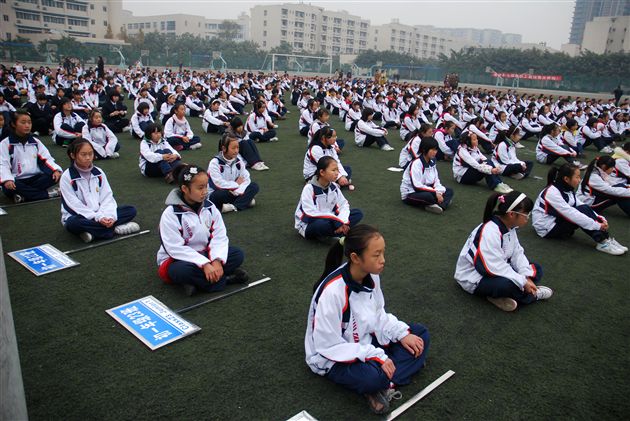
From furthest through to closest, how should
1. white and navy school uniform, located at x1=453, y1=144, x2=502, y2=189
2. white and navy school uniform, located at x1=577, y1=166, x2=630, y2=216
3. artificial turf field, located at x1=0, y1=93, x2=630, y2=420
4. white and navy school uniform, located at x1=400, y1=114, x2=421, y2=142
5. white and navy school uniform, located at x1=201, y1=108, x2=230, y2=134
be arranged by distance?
white and navy school uniform, located at x1=400, y1=114, x2=421, y2=142
white and navy school uniform, located at x1=201, y1=108, x2=230, y2=134
white and navy school uniform, located at x1=453, y1=144, x2=502, y2=189
white and navy school uniform, located at x1=577, y1=166, x2=630, y2=216
artificial turf field, located at x1=0, y1=93, x2=630, y2=420

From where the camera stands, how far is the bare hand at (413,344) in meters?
2.78

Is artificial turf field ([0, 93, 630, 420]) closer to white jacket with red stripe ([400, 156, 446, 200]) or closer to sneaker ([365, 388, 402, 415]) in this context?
sneaker ([365, 388, 402, 415])

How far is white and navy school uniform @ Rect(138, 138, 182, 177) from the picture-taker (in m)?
7.30

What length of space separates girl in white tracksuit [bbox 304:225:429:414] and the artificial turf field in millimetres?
163

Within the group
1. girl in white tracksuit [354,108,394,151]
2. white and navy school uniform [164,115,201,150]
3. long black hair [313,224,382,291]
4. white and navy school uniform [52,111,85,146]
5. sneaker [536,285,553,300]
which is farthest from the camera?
girl in white tracksuit [354,108,394,151]

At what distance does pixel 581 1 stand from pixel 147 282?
170 m

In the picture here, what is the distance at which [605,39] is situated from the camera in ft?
205

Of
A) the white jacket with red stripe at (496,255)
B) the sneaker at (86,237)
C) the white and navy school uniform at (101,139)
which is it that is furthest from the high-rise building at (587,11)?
the sneaker at (86,237)

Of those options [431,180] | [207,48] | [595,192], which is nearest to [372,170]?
[431,180]

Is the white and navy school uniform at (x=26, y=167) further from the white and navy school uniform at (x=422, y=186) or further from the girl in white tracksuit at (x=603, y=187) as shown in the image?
the girl in white tracksuit at (x=603, y=187)

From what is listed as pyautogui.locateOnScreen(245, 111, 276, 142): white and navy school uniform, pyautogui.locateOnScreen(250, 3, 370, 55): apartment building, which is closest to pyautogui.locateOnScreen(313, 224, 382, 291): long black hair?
pyautogui.locateOnScreen(245, 111, 276, 142): white and navy school uniform

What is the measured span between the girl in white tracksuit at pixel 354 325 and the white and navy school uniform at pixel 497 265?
4.41 feet

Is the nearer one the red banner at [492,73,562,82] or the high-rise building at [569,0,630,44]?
the red banner at [492,73,562,82]

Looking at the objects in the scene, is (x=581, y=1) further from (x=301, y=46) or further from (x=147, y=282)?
(x=147, y=282)
